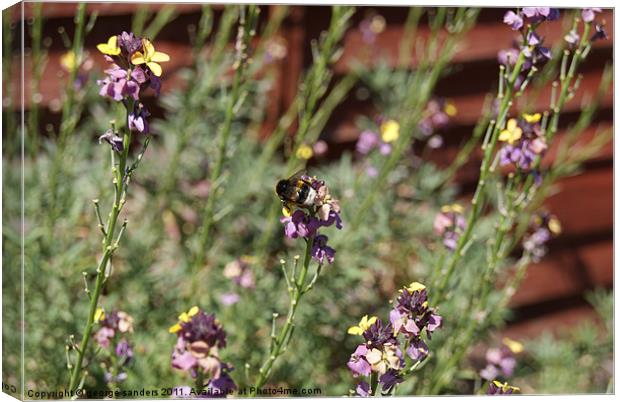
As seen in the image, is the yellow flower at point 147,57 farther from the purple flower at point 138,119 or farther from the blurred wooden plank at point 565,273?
the blurred wooden plank at point 565,273

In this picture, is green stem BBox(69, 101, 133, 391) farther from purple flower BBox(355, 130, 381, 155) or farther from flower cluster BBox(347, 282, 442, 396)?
purple flower BBox(355, 130, 381, 155)

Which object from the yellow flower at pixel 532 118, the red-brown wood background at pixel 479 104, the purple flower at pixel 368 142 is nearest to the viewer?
the yellow flower at pixel 532 118

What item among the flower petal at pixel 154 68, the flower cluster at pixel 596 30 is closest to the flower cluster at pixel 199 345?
the flower petal at pixel 154 68

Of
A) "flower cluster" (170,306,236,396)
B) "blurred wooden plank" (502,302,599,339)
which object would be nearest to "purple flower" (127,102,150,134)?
"flower cluster" (170,306,236,396)

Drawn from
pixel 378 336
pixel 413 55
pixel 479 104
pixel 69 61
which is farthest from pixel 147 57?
pixel 479 104

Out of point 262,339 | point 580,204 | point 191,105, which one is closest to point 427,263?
point 262,339

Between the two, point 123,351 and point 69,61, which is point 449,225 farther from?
point 69,61

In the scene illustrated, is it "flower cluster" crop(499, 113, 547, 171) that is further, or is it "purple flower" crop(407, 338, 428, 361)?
"flower cluster" crop(499, 113, 547, 171)

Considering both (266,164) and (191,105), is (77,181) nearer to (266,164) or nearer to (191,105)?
(191,105)
